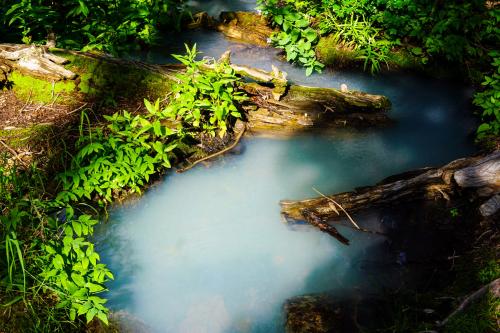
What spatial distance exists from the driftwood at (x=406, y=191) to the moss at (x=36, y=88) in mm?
3094

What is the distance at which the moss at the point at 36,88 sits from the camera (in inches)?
189

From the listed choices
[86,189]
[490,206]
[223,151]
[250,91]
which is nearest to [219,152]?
[223,151]

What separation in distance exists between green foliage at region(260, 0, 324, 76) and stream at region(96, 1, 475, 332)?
2.03m

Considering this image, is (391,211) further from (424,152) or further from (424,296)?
(424,152)

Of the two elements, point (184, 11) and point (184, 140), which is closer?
point (184, 140)

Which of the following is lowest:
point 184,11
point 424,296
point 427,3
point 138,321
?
point 138,321

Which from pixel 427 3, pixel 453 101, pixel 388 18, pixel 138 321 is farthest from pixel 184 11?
pixel 138 321

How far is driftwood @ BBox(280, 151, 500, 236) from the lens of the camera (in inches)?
161

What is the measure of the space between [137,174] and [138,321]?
146cm

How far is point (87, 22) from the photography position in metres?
6.26

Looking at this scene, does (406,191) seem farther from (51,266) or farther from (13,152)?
(13,152)

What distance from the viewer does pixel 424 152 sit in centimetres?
525

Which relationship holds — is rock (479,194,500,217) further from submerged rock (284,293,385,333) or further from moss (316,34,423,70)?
moss (316,34,423,70)

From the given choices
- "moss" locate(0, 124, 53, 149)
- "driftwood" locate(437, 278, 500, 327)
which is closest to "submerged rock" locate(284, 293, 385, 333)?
"driftwood" locate(437, 278, 500, 327)
